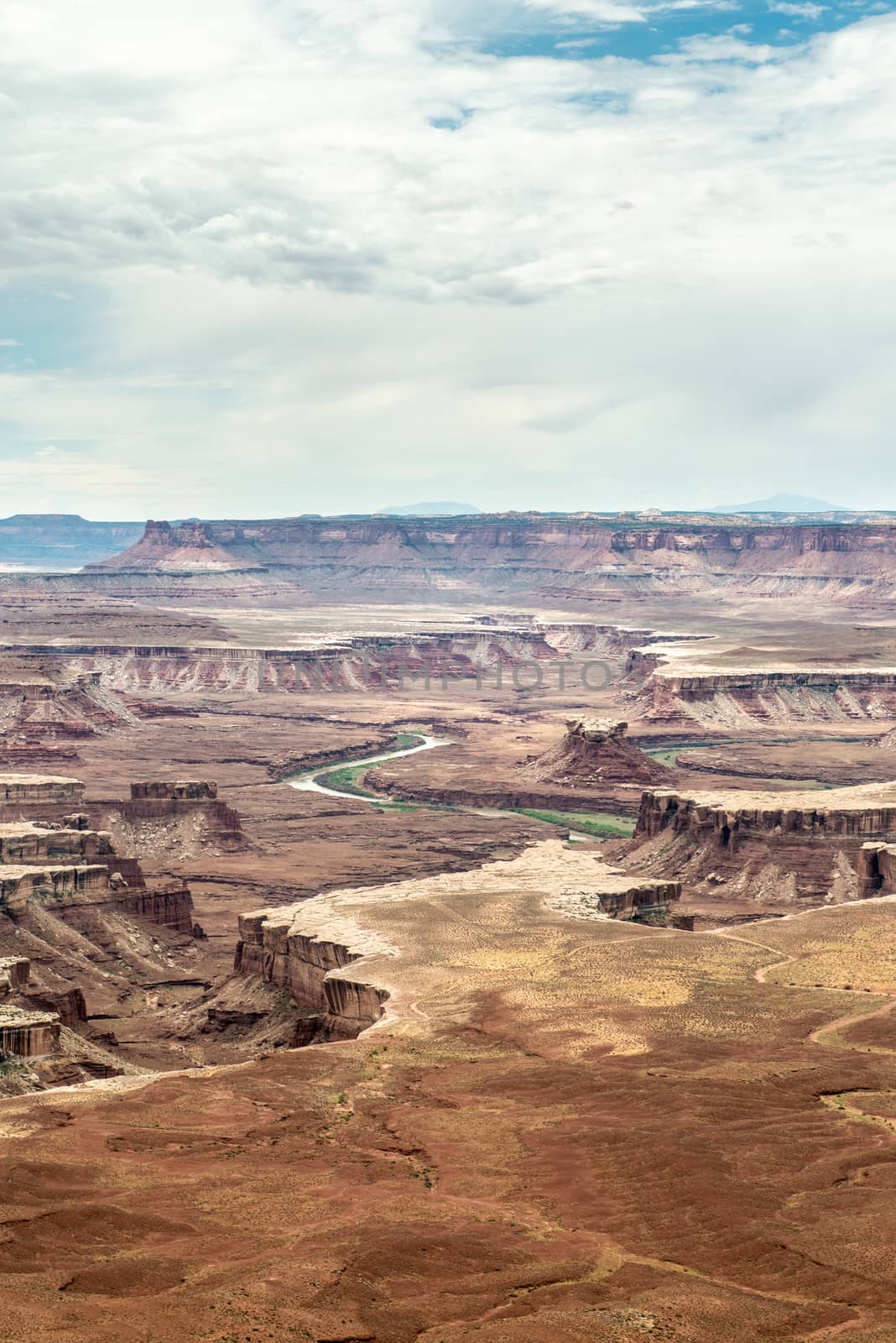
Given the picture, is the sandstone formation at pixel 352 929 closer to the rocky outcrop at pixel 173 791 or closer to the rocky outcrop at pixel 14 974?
the rocky outcrop at pixel 14 974

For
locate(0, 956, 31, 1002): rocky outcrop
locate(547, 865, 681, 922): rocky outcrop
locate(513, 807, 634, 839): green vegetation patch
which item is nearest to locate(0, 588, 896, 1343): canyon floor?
locate(547, 865, 681, 922): rocky outcrop

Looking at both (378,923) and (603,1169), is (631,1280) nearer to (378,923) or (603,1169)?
(603,1169)

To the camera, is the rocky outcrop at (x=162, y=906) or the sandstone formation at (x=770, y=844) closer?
the rocky outcrop at (x=162, y=906)

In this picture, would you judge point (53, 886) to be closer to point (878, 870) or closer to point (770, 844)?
point (878, 870)

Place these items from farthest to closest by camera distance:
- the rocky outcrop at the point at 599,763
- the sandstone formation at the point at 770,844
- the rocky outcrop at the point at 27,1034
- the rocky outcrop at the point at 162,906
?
1. the rocky outcrop at the point at 599,763
2. the sandstone formation at the point at 770,844
3. the rocky outcrop at the point at 162,906
4. the rocky outcrop at the point at 27,1034

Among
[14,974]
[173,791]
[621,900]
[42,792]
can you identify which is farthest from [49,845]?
[173,791]

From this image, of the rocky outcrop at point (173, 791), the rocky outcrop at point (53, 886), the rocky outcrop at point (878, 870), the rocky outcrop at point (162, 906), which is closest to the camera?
the rocky outcrop at point (53, 886)

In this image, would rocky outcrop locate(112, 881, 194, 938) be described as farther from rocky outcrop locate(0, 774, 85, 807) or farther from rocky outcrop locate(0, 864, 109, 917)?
rocky outcrop locate(0, 774, 85, 807)

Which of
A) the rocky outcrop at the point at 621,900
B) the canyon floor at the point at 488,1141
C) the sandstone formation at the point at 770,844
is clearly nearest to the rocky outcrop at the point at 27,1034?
the canyon floor at the point at 488,1141
